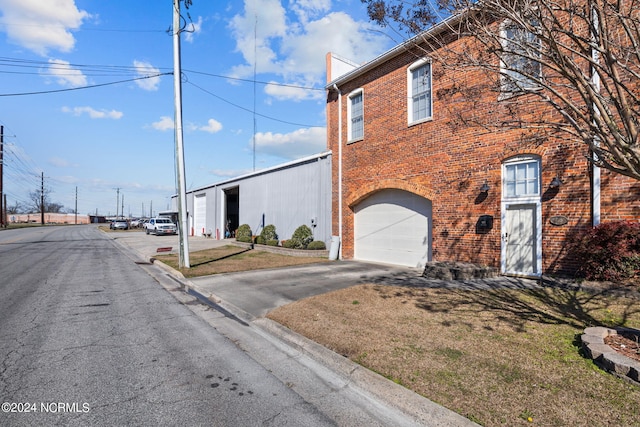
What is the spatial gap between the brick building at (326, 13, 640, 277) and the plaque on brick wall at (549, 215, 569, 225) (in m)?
0.02

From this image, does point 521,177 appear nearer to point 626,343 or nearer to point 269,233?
point 626,343

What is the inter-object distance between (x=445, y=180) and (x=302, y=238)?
757 centimetres

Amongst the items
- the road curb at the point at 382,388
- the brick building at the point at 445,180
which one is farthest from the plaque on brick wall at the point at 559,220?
the road curb at the point at 382,388

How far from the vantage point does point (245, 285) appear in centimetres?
894

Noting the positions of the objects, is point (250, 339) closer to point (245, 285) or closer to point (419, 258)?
point (245, 285)

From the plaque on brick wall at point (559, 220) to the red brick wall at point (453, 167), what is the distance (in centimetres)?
9

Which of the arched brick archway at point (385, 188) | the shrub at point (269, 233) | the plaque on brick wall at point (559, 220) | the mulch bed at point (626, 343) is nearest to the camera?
the mulch bed at point (626, 343)

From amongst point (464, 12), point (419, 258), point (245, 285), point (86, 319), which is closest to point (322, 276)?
point (245, 285)

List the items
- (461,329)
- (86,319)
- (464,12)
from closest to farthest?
(464,12)
(461,329)
(86,319)

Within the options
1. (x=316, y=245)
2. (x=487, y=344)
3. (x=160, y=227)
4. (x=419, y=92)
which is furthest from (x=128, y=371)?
(x=160, y=227)

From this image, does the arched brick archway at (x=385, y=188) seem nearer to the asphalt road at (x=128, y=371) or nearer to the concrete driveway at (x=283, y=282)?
the concrete driveway at (x=283, y=282)

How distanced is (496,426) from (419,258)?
31.2 feet

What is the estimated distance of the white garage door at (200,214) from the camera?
33781 millimetres

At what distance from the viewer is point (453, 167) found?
10.8m
